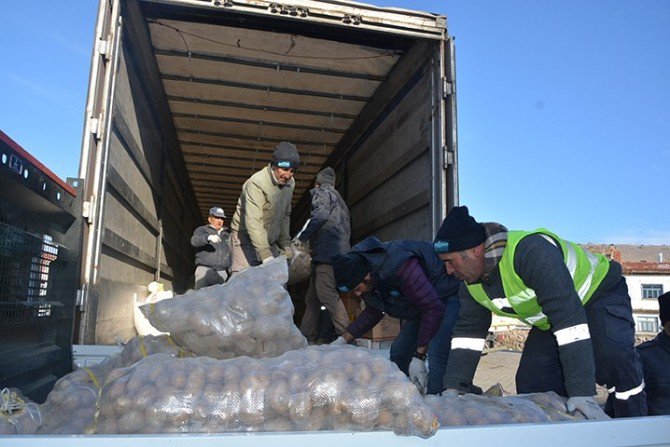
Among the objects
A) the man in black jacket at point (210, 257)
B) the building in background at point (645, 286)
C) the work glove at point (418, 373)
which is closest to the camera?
the work glove at point (418, 373)

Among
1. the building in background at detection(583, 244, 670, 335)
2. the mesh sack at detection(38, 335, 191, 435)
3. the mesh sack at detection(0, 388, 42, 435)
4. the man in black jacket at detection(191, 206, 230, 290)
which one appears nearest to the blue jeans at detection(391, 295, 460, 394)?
the mesh sack at detection(38, 335, 191, 435)

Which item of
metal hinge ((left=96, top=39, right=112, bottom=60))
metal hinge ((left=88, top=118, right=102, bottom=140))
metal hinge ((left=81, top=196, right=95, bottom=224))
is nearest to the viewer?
metal hinge ((left=81, top=196, right=95, bottom=224))

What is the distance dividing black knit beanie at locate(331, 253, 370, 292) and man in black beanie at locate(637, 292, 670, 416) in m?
1.45

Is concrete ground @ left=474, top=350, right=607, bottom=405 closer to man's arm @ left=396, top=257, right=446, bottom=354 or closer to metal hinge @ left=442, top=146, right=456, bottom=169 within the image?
metal hinge @ left=442, top=146, right=456, bottom=169

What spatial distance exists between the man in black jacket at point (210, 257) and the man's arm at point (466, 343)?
418 centimetres

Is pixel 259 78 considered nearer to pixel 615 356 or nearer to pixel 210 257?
pixel 210 257

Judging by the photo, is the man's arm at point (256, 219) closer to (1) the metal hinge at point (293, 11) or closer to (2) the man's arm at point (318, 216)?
(2) the man's arm at point (318, 216)

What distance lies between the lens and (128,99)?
15.2 feet

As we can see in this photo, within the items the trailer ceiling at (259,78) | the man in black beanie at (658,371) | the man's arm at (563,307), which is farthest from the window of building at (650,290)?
the man's arm at (563,307)

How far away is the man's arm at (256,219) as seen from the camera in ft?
13.9

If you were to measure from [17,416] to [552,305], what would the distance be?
1.68 meters

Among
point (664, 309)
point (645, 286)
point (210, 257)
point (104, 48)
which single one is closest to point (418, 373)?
point (664, 309)

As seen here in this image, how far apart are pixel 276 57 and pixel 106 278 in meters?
2.93

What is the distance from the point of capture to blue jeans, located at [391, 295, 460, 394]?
9.43ft
